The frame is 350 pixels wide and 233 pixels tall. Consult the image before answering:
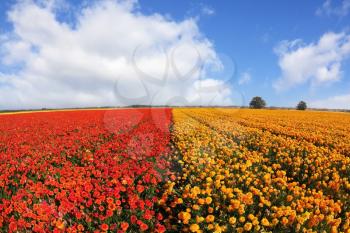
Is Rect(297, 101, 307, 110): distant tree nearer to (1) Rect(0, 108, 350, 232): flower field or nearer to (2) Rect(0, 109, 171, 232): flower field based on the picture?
(1) Rect(0, 108, 350, 232): flower field

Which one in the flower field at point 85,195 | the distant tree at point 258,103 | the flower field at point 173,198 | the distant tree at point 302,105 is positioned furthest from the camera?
the distant tree at point 258,103

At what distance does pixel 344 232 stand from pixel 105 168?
4604 mm

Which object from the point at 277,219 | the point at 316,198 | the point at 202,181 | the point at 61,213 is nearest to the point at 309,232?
the point at 277,219

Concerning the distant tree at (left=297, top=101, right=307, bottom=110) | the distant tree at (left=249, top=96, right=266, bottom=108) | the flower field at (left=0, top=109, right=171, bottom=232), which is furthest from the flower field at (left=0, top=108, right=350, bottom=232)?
the distant tree at (left=249, top=96, right=266, bottom=108)

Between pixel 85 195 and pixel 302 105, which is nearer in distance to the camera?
pixel 85 195

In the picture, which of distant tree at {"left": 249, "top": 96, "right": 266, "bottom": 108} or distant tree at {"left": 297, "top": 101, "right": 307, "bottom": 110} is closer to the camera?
distant tree at {"left": 297, "top": 101, "right": 307, "bottom": 110}

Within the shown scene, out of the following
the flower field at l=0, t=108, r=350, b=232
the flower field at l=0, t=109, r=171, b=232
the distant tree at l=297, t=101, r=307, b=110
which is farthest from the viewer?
the distant tree at l=297, t=101, r=307, b=110

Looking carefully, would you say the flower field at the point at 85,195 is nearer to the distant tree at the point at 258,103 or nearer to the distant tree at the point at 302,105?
the distant tree at the point at 302,105

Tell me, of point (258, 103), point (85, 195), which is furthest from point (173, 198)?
point (258, 103)

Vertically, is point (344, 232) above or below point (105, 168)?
below

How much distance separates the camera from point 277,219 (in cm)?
436

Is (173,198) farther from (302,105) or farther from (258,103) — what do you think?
(258,103)

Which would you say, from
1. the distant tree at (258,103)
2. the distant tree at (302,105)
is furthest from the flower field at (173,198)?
the distant tree at (258,103)

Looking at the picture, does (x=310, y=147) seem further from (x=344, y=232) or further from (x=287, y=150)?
(x=344, y=232)
